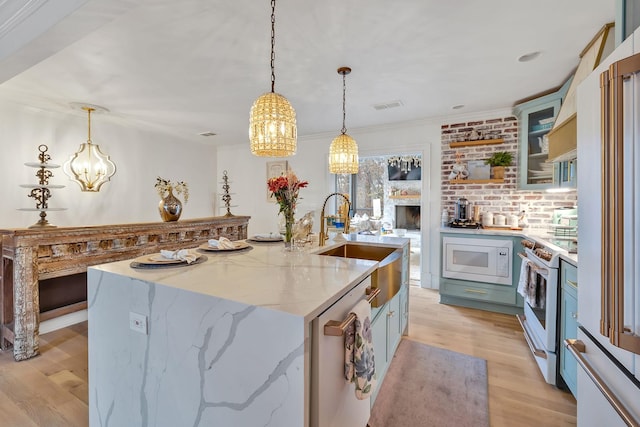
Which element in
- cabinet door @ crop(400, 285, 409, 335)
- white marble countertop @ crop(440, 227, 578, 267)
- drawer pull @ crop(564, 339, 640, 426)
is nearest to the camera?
drawer pull @ crop(564, 339, 640, 426)

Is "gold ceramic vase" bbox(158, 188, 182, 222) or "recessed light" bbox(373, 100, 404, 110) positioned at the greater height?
"recessed light" bbox(373, 100, 404, 110)

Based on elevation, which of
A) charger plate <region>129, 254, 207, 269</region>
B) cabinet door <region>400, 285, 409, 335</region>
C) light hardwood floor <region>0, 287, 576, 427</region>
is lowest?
light hardwood floor <region>0, 287, 576, 427</region>

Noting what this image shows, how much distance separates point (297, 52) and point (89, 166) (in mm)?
3619

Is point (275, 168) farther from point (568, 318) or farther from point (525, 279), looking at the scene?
point (568, 318)

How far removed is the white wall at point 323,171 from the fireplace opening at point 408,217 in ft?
5.33

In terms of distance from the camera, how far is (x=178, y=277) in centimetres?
126

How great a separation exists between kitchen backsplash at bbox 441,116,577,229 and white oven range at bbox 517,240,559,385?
1.26 m

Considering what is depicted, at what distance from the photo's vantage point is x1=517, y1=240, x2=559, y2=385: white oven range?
2.04 meters

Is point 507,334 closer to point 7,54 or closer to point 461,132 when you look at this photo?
point 461,132

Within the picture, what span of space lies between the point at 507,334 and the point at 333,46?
10.5ft

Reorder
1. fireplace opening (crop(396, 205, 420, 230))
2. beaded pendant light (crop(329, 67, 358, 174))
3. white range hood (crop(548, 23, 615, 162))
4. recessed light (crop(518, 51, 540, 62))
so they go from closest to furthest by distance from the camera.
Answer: white range hood (crop(548, 23, 615, 162)), recessed light (crop(518, 51, 540, 62)), beaded pendant light (crop(329, 67, 358, 174)), fireplace opening (crop(396, 205, 420, 230))

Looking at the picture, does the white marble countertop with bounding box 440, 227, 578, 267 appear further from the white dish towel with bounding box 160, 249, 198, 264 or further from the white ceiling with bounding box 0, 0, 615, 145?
the white dish towel with bounding box 160, 249, 198, 264

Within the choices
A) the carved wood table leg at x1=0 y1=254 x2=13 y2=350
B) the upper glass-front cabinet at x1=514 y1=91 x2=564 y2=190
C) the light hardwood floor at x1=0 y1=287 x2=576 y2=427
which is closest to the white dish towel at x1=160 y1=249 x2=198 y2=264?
the light hardwood floor at x1=0 y1=287 x2=576 y2=427

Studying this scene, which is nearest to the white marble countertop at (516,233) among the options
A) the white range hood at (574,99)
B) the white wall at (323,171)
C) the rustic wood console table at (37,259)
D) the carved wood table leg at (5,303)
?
the white wall at (323,171)
